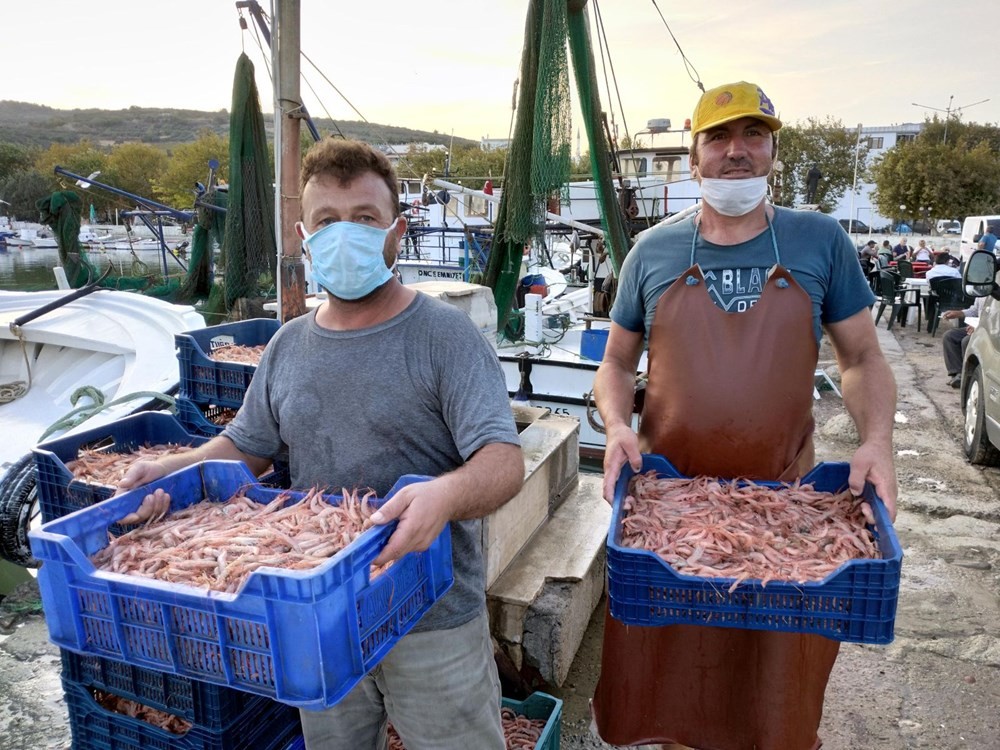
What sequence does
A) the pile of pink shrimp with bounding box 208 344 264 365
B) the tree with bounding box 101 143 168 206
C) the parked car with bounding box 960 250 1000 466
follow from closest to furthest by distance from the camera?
the pile of pink shrimp with bounding box 208 344 264 365
the parked car with bounding box 960 250 1000 466
the tree with bounding box 101 143 168 206

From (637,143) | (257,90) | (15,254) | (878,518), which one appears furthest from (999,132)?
(15,254)

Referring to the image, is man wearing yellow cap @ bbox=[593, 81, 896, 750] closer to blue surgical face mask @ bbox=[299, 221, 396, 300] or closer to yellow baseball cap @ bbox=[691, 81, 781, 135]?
yellow baseball cap @ bbox=[691, 81, 781, 135]

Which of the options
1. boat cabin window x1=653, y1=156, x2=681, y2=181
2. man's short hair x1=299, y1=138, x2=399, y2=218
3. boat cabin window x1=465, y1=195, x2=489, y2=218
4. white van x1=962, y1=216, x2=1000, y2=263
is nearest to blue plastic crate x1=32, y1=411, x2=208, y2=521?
man's short hair x1=299, y1=138, x2=399, y2=218

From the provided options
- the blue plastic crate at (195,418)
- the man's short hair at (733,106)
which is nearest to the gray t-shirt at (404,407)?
the man's short hair at (733,106)

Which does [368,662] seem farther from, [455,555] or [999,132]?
[999,132]

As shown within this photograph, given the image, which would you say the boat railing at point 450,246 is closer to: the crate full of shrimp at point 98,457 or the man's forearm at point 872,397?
the crate full of shrimp at point 98,457

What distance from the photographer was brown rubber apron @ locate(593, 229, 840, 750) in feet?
8.45

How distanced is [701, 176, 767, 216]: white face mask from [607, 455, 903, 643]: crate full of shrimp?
103 cm

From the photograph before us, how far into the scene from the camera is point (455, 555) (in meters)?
2.21

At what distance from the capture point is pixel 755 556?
2.23 metres

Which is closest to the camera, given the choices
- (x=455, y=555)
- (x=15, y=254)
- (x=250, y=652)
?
(x=250, y=652)

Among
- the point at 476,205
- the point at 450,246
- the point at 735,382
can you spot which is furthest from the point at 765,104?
the point at 476,205

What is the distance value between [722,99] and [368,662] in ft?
7.65

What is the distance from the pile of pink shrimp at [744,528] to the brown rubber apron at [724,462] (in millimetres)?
188
